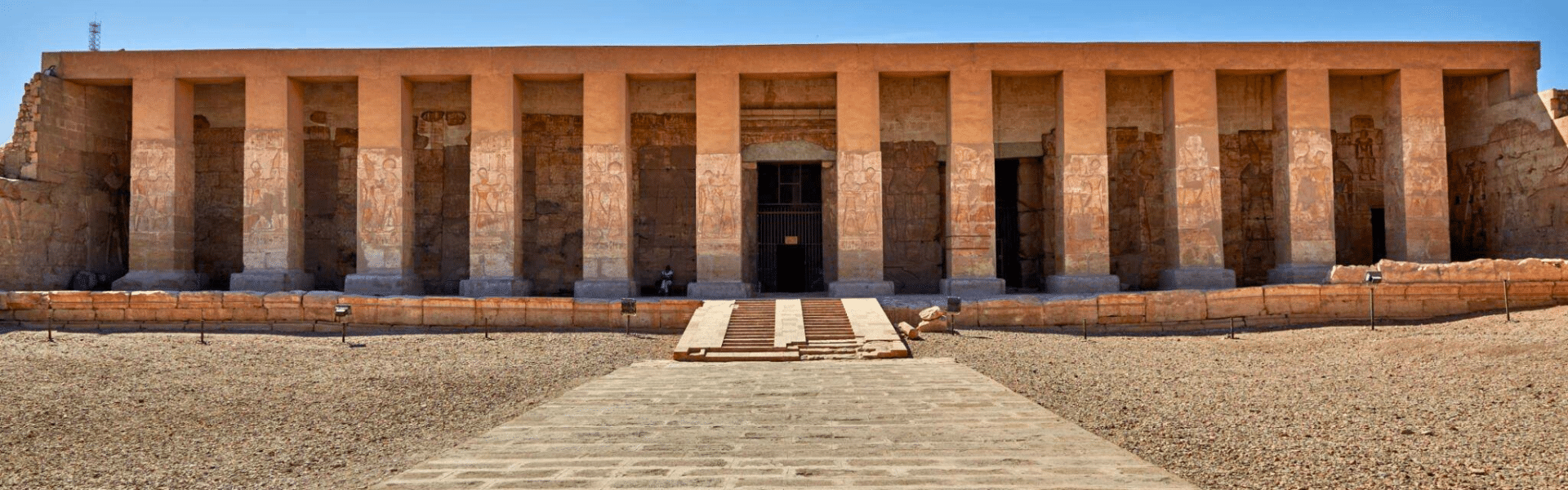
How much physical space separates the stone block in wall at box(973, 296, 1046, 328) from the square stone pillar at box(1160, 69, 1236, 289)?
5065 millimetres

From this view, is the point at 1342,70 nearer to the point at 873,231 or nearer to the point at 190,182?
the point at 873,231

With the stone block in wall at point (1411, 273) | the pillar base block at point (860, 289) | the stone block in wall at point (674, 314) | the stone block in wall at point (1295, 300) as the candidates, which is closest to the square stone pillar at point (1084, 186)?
the pillar base block at point (860, 289)

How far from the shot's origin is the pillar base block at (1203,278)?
15930 millimetres

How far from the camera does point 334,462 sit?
4.93m

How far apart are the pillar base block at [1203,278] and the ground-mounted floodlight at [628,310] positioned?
1003 cm

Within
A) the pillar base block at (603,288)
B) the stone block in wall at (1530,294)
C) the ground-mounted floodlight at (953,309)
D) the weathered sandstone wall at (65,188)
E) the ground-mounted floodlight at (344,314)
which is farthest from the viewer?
the pillar base block at (603,288)

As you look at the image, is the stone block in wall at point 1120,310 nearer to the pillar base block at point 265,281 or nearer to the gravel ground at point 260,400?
the gravel ground at point 260,400

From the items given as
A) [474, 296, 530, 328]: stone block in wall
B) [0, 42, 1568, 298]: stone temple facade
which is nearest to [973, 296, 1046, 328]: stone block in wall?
[0, 42, 1568, 298]: stone temple facade

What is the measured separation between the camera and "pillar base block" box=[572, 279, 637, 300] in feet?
52.1

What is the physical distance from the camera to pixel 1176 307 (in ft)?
40.8

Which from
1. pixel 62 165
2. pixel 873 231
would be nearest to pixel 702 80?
pixel 873 231

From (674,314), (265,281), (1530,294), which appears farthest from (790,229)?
(1530,294)

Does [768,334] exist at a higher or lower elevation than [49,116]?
lower

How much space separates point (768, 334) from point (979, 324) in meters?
3.36
